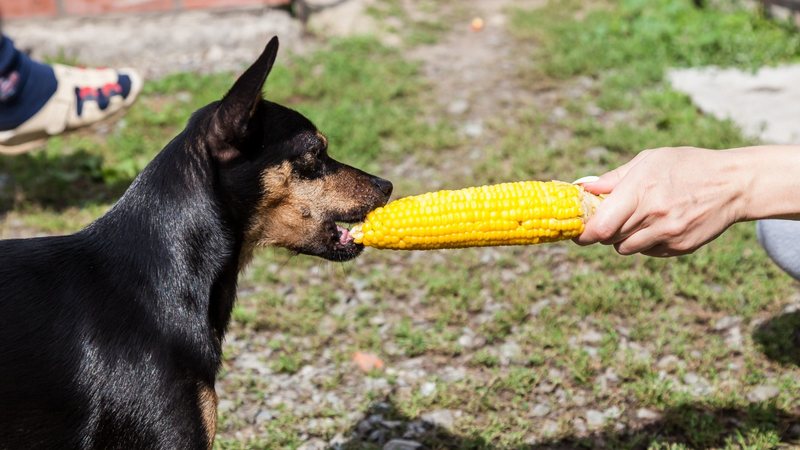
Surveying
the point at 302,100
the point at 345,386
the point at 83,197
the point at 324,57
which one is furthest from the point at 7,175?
the point at 345,386

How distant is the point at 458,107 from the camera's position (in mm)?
7816

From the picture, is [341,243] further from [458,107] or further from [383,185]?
[458,107]

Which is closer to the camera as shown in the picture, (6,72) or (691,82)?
(6,72)

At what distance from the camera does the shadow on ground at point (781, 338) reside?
15.8ft

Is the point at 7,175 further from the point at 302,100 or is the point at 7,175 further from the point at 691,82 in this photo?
the point at 691,82

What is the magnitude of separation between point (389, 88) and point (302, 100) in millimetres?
722

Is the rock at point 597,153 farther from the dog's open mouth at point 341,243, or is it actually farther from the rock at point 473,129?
the dog's open mouth at point 341,243

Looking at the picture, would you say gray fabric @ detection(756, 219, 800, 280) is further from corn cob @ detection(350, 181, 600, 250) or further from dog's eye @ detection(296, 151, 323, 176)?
dog's eye @ detection(296, 151, 323, 176)

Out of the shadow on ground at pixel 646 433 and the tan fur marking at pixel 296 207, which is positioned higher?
the tan fur marking at pixel 296 207

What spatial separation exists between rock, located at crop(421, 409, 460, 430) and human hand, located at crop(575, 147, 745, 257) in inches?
53.8

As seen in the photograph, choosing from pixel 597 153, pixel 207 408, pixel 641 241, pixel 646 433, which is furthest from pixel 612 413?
Result: pixel 597 153

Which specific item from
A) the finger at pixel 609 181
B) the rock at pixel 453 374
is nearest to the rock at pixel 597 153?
the rock at pixel 453 374

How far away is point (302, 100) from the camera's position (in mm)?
7883

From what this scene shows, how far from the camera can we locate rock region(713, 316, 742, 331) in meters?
5.12
